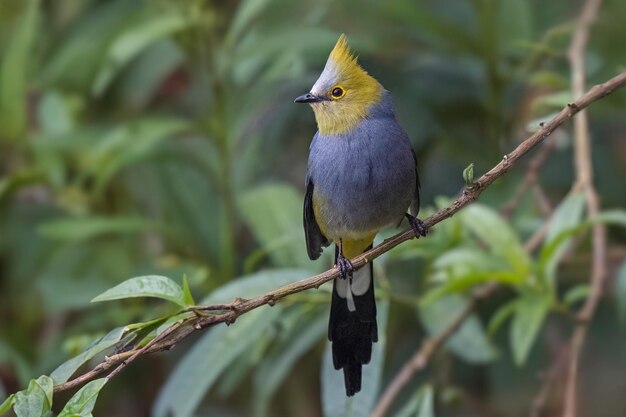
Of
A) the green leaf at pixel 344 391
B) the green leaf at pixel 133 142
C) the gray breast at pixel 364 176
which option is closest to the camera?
the gray breast at pixel 364 176

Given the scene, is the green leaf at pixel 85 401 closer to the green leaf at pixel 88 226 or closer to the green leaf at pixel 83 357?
the green leaf at pixel 83 357

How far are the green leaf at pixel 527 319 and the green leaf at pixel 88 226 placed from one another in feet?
4.85

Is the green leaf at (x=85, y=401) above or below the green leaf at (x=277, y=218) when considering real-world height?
below

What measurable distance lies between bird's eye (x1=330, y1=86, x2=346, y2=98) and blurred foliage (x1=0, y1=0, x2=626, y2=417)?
2.32 feet

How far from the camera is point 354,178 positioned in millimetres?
2514

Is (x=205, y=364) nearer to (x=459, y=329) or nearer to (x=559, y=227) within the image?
(x=459, y=329)

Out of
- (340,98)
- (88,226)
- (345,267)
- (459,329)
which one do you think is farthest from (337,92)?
(88,226)

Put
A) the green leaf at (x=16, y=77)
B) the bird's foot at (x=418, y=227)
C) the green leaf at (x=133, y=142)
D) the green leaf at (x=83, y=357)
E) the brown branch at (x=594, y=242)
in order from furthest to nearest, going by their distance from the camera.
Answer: the green leaf at (x=16, y=77) < the green leaf at (x=133, y=142) < the brown branch at (x=594, y=242) < the bird's foot at (x=418, y=227) < the green leaf at (x=83, y=357)

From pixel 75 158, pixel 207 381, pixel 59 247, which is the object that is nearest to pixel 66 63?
pixel 75 158

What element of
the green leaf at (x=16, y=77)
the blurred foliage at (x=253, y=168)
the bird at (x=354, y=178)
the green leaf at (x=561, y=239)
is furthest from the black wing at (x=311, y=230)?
the green leaf at (x=16, y=77)

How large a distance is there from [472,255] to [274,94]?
1.37 meters

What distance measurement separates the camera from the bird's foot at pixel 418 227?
6.86 ft

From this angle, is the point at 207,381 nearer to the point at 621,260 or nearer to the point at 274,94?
the point at 274,94

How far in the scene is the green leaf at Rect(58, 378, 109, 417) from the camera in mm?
1734
